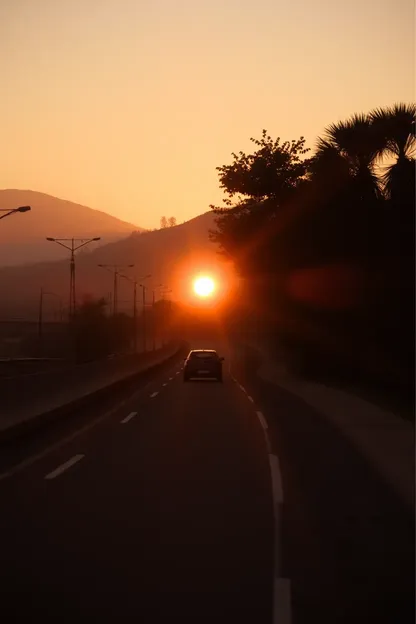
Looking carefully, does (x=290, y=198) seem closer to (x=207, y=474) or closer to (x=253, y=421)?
(x=253, y=421)

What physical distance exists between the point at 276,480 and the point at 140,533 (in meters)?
4.30

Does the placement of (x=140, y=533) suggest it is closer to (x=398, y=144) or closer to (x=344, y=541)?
(x=344, y=541)

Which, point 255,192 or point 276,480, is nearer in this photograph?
point 276,480

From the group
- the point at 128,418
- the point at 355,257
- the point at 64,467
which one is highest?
the point at 355,257

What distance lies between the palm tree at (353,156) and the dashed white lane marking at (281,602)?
25.9 m

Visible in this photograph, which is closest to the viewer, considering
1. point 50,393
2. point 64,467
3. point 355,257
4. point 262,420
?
point 64,467

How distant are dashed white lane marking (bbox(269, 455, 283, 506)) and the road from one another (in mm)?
15

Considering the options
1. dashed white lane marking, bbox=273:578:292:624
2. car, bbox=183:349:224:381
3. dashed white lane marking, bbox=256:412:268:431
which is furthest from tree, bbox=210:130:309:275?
dashed white lane marking, bbox=273:578:292:624

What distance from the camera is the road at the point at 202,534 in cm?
687

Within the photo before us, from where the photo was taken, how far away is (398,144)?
1232 inches

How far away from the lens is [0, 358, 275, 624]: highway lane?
6.86m

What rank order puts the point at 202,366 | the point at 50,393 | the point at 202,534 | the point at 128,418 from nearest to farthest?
1. the point at 202,534
2. the point at 128,418
3. the point at 50,393
4. the point at 202,366

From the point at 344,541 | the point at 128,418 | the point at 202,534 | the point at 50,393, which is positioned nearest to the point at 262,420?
the point at 128,418

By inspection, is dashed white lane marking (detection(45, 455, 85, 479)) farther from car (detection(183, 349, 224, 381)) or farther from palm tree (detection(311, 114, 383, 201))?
car (detection(183, 349, 224, 381))
